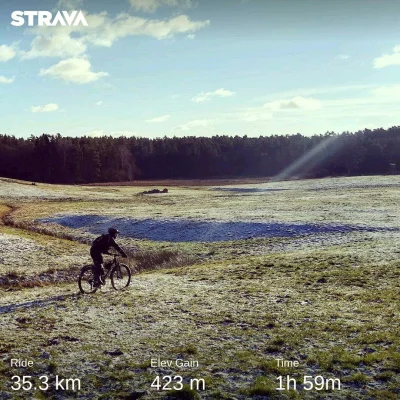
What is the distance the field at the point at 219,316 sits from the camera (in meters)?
11.4

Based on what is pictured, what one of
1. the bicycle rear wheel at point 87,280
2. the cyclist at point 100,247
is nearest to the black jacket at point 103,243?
the cyclist at point 100,247

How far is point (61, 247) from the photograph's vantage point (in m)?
35.5

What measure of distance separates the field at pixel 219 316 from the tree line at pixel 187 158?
392 ft

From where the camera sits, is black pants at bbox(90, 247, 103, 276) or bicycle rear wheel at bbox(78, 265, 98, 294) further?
bicycle rear wheel at bbox(78, 265, 98, 294)

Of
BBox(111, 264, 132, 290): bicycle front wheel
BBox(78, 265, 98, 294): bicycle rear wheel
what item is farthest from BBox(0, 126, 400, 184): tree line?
BBox(78, 265, 98, 294): bicycle rear wheel

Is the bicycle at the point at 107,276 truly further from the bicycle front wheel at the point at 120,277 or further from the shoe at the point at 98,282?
the shoe at the point at 98,282

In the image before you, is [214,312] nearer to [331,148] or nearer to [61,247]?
[61,247]

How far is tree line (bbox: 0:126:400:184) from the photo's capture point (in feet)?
500

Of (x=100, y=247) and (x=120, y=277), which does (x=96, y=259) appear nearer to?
(x=100, y=247)

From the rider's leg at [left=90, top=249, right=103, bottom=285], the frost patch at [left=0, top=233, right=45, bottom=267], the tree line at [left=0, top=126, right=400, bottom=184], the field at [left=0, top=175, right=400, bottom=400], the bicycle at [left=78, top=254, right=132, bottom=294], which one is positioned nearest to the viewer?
the field at [left=0, top=175, right=400, bottom=400]

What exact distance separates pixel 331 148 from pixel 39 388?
18099cm

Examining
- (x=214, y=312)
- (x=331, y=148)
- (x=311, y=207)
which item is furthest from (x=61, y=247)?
(x=331, y=148)

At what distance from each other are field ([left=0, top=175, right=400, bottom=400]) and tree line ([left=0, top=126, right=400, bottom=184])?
11955 cm

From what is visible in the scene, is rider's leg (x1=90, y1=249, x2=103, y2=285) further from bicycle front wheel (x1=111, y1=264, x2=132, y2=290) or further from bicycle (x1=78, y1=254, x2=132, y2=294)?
bicycle front wheel (x1=111, y1=264, x2=132, y2=290)
